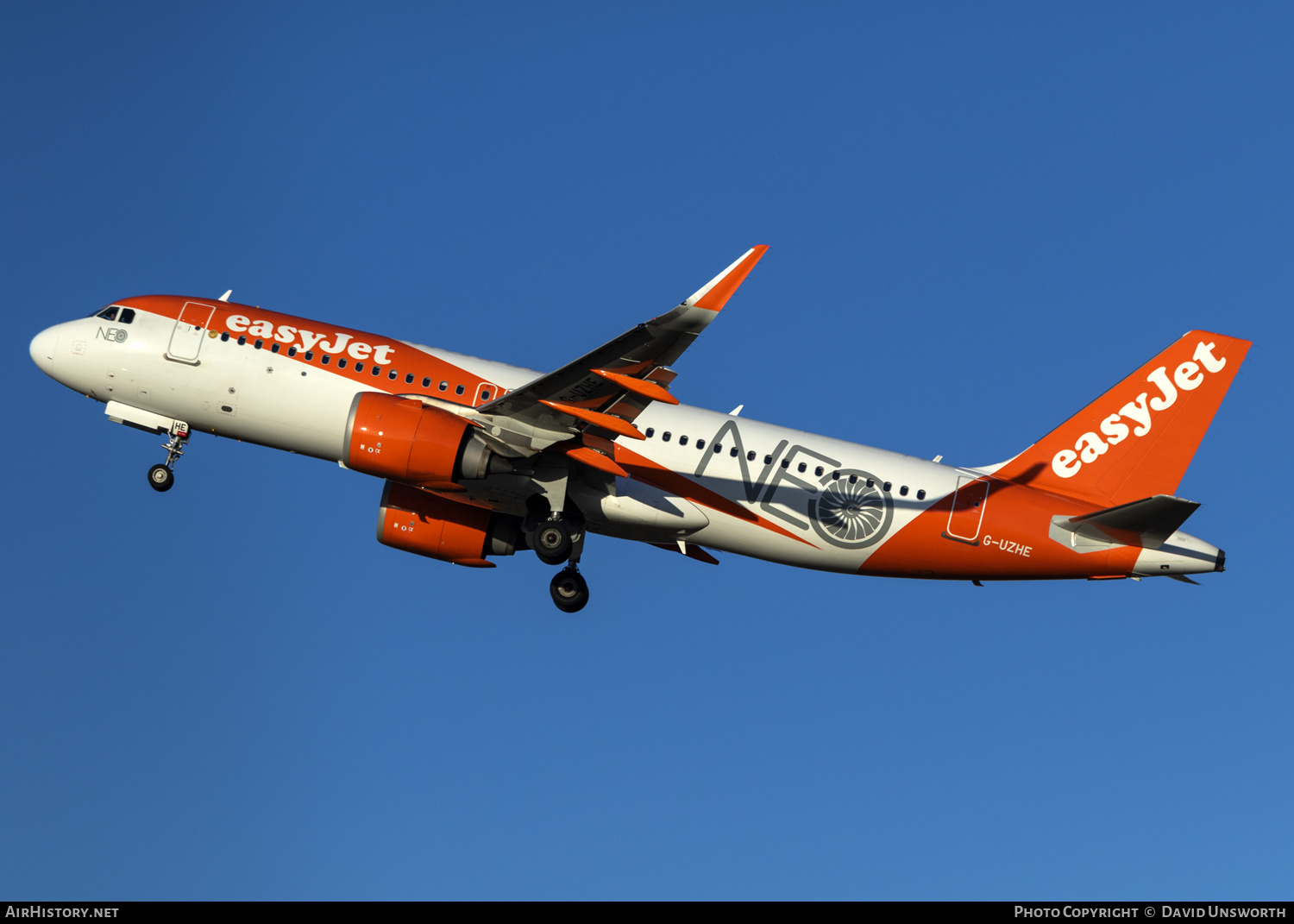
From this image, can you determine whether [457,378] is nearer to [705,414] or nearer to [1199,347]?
[705,414]

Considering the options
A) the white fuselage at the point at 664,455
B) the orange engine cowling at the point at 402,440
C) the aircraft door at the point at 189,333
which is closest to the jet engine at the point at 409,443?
the orange engine cowling at the point at 402,440

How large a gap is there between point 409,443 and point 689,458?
668cm

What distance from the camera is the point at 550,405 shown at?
90.9ft

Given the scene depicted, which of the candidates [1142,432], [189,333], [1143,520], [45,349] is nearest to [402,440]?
[189,333]

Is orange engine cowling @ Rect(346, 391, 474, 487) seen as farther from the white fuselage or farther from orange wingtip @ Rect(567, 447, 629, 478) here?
orange wingtip @ Rect(567, 447, 629, 478)

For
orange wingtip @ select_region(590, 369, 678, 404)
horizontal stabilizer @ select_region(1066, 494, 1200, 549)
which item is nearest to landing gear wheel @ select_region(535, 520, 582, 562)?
orange wingtip @ select_region(590, 369, 678, 404)

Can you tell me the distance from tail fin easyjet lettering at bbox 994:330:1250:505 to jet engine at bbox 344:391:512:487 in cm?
1329

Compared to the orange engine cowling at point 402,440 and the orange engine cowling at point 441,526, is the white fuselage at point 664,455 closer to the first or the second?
the orange engine cowling at point 441,526

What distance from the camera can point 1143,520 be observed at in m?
29.2
